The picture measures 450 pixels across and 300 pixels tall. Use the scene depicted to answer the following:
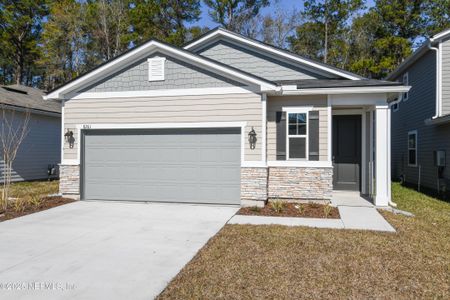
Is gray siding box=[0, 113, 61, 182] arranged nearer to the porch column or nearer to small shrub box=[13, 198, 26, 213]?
small shrub box=[13, 198, 26, 213]

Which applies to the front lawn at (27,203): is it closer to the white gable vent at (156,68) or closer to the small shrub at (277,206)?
the white gable vent at (156,68)

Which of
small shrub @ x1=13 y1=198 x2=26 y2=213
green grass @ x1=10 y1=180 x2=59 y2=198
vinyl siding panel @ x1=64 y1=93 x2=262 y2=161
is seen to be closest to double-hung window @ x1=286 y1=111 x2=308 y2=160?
vinyl siding panel @ x1=64 y1=93 x2=262 y2=161

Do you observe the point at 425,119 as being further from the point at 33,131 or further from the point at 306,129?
the point at 33,131

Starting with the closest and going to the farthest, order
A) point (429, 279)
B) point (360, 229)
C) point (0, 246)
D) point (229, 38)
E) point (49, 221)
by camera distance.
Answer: point (429, 279), point (0, 246), point (360, 229), point (49, 221), point (229, 38)

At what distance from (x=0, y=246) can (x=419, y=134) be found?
1461 cm

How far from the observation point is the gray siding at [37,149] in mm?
14250

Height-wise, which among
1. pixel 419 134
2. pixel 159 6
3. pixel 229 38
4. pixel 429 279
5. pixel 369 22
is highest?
pixel 159 6

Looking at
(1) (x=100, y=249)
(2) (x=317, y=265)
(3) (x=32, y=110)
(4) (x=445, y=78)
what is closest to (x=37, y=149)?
(3) (x=32, y=110)

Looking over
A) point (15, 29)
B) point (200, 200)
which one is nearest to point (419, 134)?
point (200, 200)

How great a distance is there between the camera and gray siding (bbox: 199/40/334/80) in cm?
1076

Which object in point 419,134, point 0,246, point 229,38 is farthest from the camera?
point 419,134

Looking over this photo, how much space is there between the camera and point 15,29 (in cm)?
2983

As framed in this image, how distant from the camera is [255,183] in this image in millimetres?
8562

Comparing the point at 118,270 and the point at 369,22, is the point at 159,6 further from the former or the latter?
the point at 118,270
